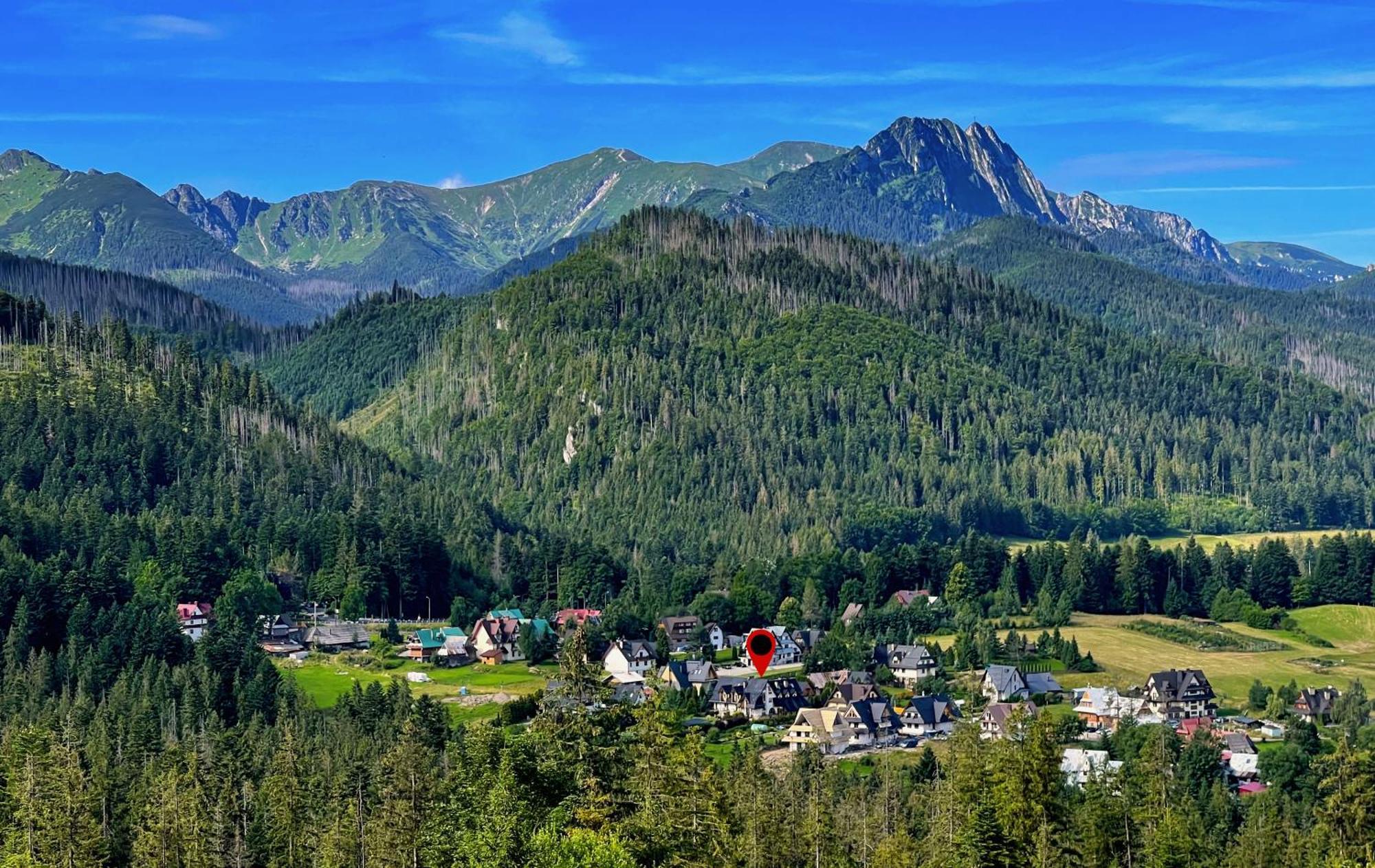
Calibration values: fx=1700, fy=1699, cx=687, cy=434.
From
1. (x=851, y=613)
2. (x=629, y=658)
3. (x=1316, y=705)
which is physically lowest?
(x=1316, y=705)

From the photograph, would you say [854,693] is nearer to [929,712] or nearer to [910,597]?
[929,712]

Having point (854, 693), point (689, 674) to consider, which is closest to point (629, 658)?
point (689, 674)

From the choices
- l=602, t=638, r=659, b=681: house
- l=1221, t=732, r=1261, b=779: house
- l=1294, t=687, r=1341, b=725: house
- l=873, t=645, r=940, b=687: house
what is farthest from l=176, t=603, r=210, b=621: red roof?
l=1294, t=687, r=1341, b=725: house

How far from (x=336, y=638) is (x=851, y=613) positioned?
52.3 meters

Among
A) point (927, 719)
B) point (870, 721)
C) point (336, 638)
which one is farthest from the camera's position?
point (336, 638)

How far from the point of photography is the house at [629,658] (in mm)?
151125

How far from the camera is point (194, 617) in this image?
148m

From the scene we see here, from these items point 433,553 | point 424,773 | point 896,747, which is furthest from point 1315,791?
point 433,553

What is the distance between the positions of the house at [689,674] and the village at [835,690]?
0.18 m

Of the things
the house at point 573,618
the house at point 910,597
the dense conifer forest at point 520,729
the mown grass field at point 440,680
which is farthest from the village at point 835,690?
the house at point 910,597

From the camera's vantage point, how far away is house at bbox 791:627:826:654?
523 ft

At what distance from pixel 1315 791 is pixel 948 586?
80.7 meters

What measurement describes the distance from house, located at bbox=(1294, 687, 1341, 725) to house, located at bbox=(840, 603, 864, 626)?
151 ft

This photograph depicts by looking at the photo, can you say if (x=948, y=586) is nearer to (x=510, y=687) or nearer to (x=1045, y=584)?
(x=1045, y=584)
